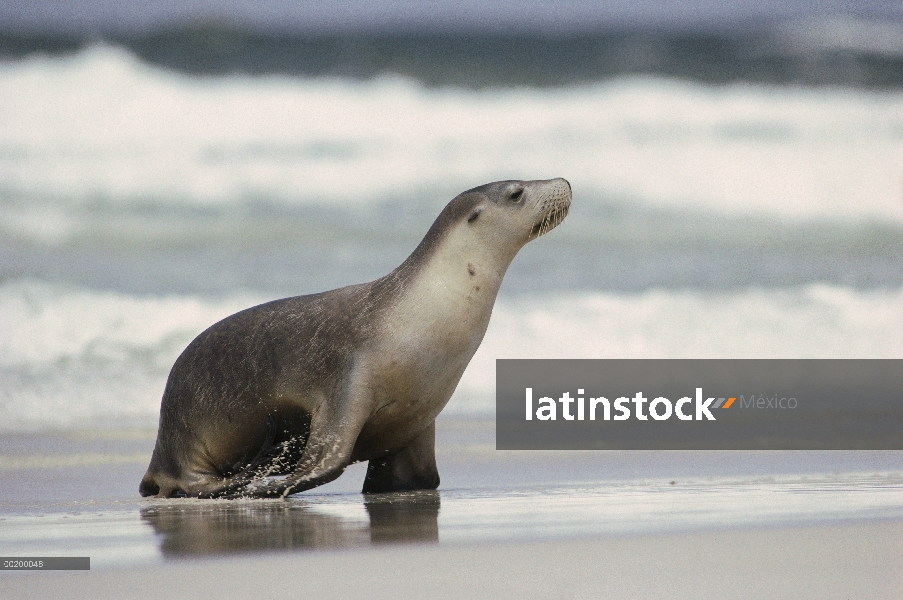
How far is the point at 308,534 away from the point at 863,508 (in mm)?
2350

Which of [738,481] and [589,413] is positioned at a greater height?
[589,413]

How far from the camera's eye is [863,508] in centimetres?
562

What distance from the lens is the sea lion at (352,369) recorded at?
7520mm

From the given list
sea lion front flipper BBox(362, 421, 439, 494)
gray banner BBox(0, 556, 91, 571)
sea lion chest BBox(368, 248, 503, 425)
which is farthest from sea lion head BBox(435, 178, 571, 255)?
gray banner BBox(0, 556, 91, 571)

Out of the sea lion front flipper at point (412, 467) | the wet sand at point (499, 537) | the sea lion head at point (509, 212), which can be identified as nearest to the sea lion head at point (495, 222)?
the sea lion head at point (509, 212)

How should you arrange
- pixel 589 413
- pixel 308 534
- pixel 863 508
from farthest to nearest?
pixel 589 413
pixel 863 508
pixel 308 534

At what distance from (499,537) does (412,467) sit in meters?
3.46

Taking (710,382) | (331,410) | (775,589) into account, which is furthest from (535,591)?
(710,382)

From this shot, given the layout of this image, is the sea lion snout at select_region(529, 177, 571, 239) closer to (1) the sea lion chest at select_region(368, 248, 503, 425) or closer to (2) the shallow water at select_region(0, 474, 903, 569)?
(1) the sea lion chest at select_region(368, 248, 503, 425)

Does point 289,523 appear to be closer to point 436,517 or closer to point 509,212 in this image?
point 436,517

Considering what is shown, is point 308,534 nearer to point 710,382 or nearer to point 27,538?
point 27,538

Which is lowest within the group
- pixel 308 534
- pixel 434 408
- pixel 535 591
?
pixel 535 591

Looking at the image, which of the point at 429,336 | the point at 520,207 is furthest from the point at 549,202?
the point at 429,336

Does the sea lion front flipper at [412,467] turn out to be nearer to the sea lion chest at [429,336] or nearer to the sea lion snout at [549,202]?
the sea lion chest at [429,336]
